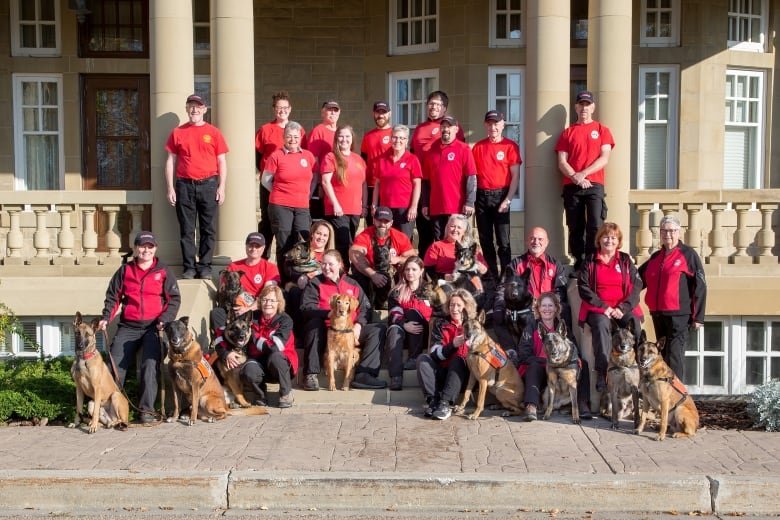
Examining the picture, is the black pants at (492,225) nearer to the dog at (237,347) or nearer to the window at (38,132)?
the dog at (237,347)

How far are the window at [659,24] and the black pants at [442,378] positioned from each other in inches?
310

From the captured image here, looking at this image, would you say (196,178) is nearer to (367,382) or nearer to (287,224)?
(287,224)

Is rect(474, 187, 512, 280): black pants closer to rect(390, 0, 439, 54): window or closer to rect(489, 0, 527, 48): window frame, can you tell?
rect(489, 0, 527, 48): window frame

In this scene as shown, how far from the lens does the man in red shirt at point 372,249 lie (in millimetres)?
10438

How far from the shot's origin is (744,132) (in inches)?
606

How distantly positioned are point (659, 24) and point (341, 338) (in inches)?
328

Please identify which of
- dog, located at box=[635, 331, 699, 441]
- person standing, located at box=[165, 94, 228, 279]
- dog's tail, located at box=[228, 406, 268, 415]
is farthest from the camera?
person standing, located at box=[165, 94, 228, 279]

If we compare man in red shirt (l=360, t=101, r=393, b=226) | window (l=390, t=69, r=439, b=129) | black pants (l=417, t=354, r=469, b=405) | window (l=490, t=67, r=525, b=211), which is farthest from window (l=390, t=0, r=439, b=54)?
black pants (l=417, t=354, r=469, b=405)

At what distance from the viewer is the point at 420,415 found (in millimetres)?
9164

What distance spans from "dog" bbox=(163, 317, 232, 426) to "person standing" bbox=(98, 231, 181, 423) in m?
0.46

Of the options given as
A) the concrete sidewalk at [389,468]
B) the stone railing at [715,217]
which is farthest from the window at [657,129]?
the concrete sidewalk at [389,468]

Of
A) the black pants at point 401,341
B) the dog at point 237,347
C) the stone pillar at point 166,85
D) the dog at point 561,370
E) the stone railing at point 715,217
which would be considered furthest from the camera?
the stone railing at point 715,217

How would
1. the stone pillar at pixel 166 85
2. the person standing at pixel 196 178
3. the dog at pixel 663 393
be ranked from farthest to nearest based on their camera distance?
the stone pillar at pixel 166 85 < the person standing at pixel 196 178 < the dog at pixel 663 393

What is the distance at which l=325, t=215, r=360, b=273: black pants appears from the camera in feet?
36.1
